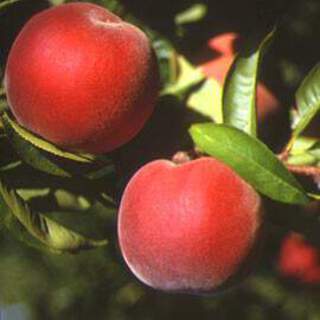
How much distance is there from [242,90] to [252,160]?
0.23m

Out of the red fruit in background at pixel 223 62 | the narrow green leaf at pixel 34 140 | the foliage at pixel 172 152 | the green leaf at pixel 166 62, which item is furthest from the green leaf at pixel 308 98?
the narrow green leaf at pixel 34 140

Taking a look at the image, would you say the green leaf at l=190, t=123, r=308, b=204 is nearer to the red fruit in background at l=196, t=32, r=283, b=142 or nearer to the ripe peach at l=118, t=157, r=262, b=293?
the ripe peach at l=118, t=157, r=262, b=293

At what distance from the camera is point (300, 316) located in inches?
86.4

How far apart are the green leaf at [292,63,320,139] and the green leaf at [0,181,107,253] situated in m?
0.42

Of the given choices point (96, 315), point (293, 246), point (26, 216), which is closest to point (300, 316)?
point (293, 246)

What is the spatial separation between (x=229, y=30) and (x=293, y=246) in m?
0.55

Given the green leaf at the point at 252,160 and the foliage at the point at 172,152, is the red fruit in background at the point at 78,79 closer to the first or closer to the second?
the foliage at the point at 172,152

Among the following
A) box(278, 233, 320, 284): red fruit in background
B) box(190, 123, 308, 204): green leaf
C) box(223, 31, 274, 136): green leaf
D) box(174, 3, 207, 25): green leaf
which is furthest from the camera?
box(278, 233, 320, 284): red fruit in background

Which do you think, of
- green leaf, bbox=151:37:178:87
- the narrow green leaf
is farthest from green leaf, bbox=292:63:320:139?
the narrow green leaf

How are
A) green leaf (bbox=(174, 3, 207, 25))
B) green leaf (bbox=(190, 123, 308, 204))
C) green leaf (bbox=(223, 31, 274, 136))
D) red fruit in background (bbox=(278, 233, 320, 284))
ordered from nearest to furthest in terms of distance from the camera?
1. green leaf (bbox=(190, 123, 308, 204))
2. green leaf (bbox=(223, 31, 274, 136))
3. green leaf (bbox=(174, 3, 207, 25))
4. red fruit in background (bbox=(278, 233, 320, 284))

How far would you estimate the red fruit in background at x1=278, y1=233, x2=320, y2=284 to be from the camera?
1.95 m

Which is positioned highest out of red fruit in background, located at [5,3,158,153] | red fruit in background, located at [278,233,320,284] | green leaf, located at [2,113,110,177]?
red fruit in background, located at [5,3,158,153]

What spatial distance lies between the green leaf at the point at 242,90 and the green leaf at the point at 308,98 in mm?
91

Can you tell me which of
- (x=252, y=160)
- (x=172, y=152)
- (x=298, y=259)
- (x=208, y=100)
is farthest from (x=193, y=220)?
(x=298, y=259)
